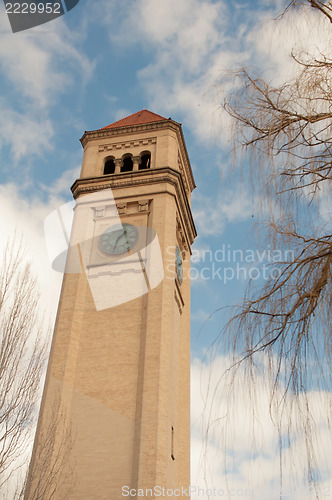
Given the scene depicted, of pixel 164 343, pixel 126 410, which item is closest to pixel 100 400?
pixel 126 410

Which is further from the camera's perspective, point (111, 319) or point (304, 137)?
point (111, 319)

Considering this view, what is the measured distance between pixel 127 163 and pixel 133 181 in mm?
2564

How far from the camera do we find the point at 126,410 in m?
19.2

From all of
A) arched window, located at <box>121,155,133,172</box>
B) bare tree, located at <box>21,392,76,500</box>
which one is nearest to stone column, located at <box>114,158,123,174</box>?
arched window, located at <box>121,155,133,172</box>

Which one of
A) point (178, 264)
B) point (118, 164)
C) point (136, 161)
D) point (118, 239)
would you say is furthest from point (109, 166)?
point (178, 264)

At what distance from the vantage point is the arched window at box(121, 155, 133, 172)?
92.6ft

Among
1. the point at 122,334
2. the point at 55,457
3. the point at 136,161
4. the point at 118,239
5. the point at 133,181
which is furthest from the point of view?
the point at 136,161

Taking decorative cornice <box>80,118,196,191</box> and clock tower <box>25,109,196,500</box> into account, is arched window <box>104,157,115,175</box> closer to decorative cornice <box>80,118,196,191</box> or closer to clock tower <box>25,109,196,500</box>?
clock tower <box>25,109,196,500</box>

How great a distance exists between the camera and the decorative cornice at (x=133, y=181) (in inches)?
1028

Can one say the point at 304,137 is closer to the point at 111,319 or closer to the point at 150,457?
the point at 150,457

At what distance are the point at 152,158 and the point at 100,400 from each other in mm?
12440

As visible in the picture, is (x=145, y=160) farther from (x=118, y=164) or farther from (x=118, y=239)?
(x=118, y=239)

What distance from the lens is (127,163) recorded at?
28.5 metres

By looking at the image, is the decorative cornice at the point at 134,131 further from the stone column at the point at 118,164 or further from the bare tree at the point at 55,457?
the bare tree at the point at 55,457
